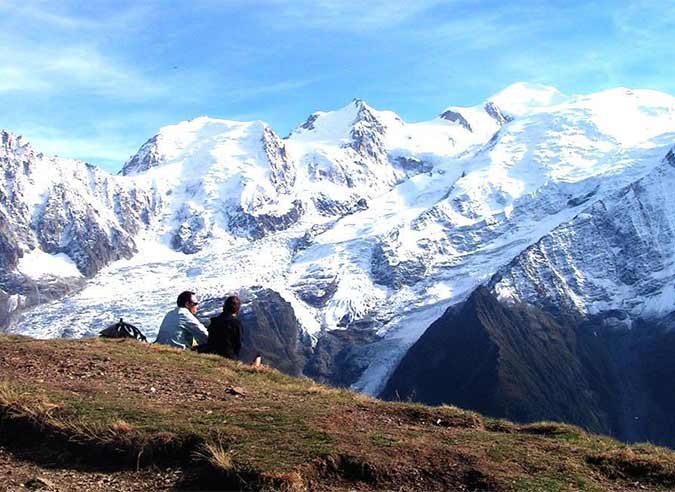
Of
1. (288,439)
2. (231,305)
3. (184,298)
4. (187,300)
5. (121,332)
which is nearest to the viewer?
(288,439)

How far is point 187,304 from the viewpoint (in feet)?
98.5

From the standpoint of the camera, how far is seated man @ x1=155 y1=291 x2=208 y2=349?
29781mm

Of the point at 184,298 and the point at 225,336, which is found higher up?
the point at 184,298

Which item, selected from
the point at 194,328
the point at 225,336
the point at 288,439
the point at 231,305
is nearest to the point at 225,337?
the point at 225,336

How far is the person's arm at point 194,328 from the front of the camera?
2995cm

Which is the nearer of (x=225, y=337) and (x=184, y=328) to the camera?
(x=225, y=337)

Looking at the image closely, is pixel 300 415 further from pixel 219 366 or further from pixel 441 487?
pixel 219 366

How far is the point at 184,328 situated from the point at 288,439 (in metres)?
12.5

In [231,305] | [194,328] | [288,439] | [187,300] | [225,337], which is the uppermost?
[187,300]

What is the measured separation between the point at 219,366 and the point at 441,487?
10637 mm

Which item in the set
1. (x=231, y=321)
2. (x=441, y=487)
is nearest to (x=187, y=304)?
(x=231, y=321)

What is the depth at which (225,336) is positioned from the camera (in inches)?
1110

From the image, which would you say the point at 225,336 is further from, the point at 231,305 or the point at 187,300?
the point at 187,300

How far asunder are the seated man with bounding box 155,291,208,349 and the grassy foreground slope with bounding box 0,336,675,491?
5.80 metres
